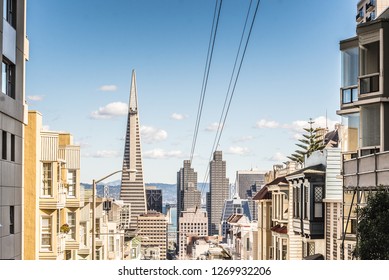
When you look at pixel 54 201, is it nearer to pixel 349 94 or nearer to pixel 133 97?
pixel 133 97

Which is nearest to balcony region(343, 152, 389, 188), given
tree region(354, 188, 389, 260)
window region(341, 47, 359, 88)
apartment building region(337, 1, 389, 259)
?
apartment building region(337, 1, 389, 259)

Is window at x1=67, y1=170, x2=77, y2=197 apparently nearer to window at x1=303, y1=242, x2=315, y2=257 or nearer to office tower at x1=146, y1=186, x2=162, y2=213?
office tower at x1=146, y1=186, x2=162, y2=213

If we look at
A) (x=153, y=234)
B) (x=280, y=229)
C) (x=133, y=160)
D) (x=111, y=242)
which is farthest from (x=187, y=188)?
(x=111, y=242)

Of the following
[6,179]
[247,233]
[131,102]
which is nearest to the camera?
[6,179]

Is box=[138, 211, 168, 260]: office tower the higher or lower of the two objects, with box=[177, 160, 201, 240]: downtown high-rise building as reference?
lower
